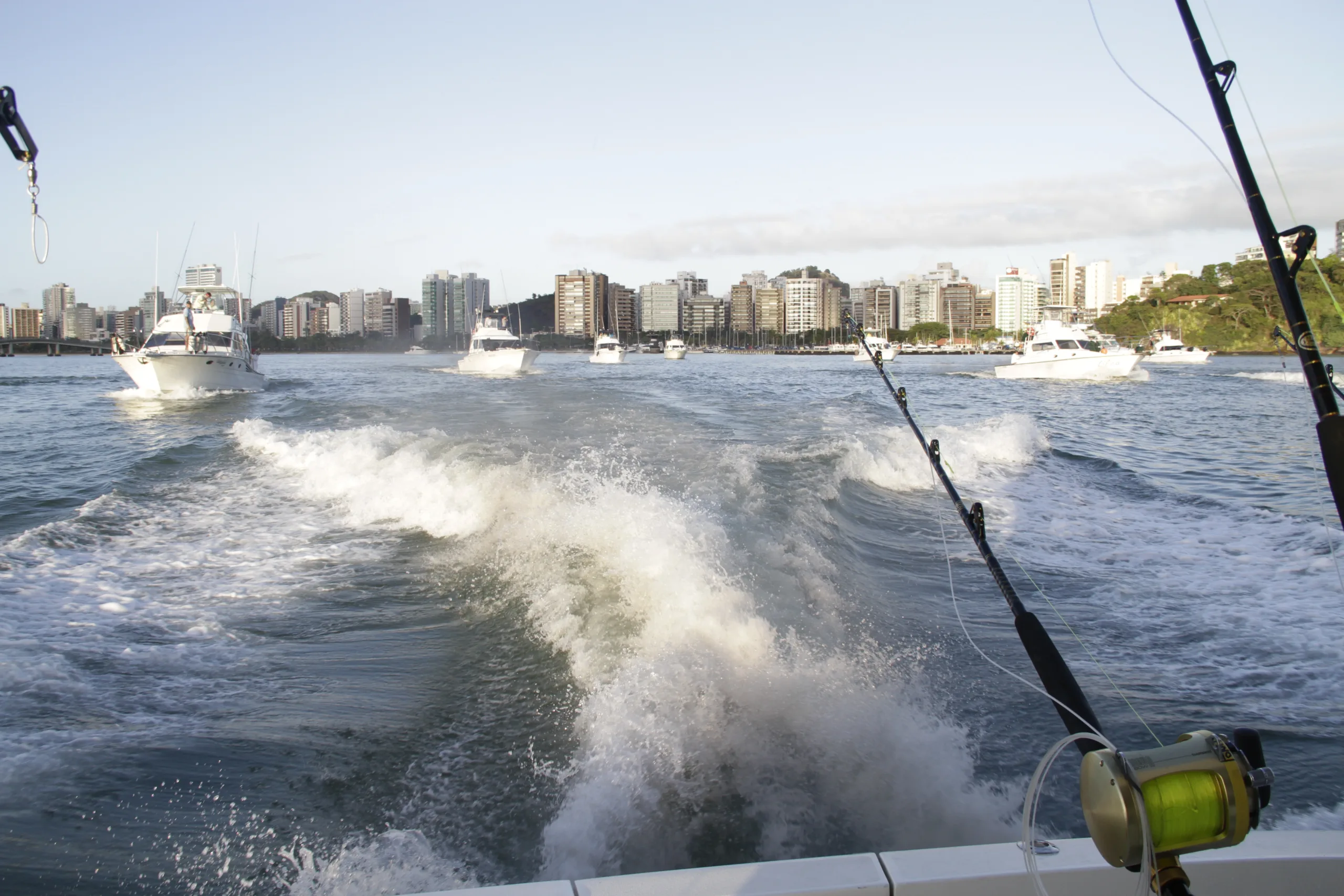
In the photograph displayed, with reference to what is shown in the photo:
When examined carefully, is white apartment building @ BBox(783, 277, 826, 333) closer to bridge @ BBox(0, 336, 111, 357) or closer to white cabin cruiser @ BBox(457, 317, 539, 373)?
bridge @ BBox(0, 336, 111, 357)

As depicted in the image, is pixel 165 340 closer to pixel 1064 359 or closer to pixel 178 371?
pixel 178 371

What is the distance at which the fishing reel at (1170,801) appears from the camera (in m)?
1.45

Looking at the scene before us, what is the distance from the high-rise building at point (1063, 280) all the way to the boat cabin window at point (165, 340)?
12322cm

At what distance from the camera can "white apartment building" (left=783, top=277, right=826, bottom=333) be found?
192m

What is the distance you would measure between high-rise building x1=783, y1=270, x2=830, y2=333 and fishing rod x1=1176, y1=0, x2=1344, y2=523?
191 metres

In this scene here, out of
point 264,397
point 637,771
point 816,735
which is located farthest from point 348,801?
point 264,397

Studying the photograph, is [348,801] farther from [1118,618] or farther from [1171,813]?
[1118,618]

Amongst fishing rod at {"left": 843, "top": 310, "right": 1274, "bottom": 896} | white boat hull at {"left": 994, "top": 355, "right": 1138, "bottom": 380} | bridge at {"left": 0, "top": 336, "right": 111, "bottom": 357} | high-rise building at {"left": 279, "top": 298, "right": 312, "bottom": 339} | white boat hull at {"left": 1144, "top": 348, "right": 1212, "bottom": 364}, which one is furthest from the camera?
high-rise building at {"left": 279, "top": 298, "right": 312, "bottom": 339}

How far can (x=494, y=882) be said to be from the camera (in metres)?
2.95

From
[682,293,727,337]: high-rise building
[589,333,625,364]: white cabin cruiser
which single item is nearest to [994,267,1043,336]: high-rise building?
[682,293,727,337]: high-rise building

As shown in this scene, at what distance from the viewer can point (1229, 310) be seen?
2712 inches

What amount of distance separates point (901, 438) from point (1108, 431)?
7319 millimetres

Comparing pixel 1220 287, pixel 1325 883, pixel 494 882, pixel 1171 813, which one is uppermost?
pixel 1220 287

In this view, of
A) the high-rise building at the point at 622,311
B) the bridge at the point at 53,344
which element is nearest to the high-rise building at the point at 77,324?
the bridge at the point at 53,344
